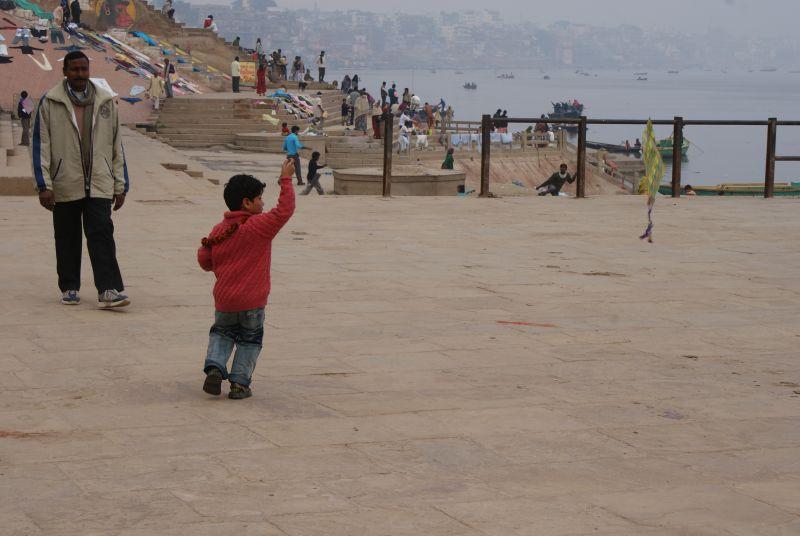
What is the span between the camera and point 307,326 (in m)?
7.18

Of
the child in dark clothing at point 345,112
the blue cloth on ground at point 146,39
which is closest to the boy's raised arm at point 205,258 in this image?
the child in dark clothing at point 345,112

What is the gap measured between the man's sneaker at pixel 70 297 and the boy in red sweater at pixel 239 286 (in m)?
2.18

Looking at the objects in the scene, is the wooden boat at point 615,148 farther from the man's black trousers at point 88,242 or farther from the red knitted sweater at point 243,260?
the red knitted sweater at point 243,260

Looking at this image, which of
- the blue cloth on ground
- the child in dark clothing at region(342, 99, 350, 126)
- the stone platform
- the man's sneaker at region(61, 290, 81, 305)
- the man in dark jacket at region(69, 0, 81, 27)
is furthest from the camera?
the blue cloth on ground

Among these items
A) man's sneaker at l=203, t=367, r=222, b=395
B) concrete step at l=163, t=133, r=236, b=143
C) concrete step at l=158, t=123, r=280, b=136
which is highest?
concrete step at l=158, t=123, r=280, b=136

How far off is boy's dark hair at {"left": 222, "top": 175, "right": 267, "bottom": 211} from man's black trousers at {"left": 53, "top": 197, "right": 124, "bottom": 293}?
1.91 meters

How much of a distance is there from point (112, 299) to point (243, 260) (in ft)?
6.64

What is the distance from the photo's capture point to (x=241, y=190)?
557 cm

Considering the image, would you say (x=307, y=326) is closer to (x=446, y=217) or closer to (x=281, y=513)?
(x=281, y=513)

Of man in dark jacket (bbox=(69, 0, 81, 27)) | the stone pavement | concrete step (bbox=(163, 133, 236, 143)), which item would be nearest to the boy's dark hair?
the stone pavement

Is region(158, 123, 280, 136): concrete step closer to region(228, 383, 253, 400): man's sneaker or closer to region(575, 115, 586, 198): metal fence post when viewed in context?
region(575, 115, 586, 198): metal fence post

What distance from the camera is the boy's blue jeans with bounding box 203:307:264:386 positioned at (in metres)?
5.51

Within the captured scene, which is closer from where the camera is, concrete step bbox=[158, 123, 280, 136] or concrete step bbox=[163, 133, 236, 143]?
concrete step bbox=[163, 133, 236, 143]

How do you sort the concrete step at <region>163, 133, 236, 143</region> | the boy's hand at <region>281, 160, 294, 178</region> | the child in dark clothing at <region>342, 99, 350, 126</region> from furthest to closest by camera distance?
the child in dark clothing at <region>342, 99, 350, 126</region> < the concrete step at <region>163, 133, 236, 143</region> < the boy's hand at <region>281, 160, 294, 178</region>
